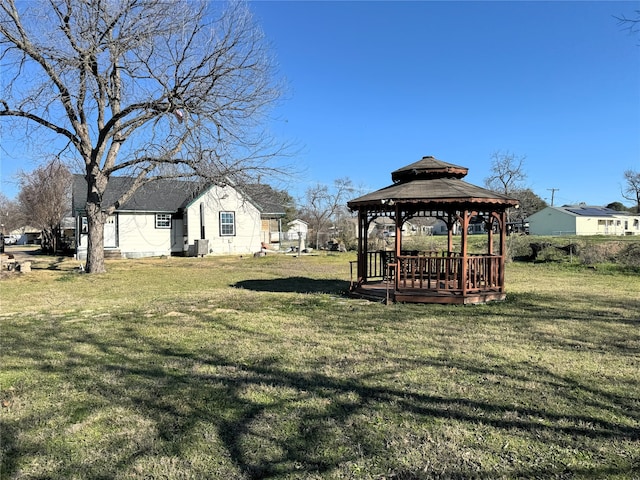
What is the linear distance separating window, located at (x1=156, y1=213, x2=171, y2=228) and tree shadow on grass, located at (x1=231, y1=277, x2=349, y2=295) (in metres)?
14.1

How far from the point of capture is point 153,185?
26.3m

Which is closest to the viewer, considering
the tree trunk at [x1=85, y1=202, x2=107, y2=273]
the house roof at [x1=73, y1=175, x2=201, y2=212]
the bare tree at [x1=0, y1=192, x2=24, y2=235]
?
the tree trunk at [x1=85, y1=202, x2=107, y2=273]

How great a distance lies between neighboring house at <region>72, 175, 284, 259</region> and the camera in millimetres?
23969

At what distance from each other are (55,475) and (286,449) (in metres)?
1.48

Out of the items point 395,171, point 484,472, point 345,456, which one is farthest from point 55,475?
point 395,171

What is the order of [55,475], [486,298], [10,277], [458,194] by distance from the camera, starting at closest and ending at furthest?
[55,475]
[458,194]
[486,298]
[10,277]

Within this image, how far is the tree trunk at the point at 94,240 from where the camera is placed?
14977 mm

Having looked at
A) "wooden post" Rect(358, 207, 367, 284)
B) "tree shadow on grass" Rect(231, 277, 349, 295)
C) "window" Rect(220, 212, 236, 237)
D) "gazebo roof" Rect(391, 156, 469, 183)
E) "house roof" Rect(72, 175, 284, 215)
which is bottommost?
"tree shadow on grass" Rect(231, 277, 349, 295)

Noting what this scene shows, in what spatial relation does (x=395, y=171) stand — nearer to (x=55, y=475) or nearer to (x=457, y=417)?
(x=457, y=417)

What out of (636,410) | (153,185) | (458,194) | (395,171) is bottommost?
(636,410)

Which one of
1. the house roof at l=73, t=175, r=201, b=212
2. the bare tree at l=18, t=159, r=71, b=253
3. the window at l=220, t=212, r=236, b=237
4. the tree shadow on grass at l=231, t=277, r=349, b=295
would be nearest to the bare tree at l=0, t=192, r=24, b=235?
the bare tree at l=18, t=159, r=71, b=253

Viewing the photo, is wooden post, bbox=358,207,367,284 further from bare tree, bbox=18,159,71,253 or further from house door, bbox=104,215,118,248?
bare tree, bbox=18,159,71,253

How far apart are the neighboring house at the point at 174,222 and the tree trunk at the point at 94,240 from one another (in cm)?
848

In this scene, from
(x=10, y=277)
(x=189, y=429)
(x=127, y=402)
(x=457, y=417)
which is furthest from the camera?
(x=10, y=277)
